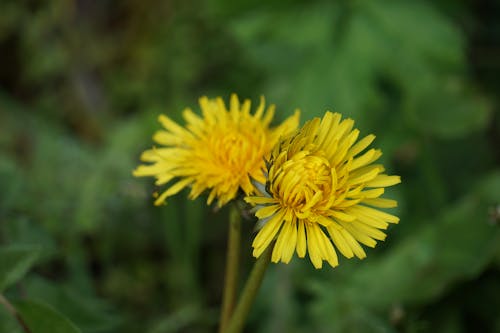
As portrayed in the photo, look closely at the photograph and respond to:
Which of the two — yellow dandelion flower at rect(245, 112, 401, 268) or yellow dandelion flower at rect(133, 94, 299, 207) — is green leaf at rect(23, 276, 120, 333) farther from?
yellow dandelion flower at rect(245, 112, 401, 268)

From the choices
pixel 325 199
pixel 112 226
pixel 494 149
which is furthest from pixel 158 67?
pixel 325 199

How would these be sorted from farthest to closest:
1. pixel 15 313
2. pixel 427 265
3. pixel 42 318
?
pixel 427 265 → pixel 42 318 → pixel 15 313

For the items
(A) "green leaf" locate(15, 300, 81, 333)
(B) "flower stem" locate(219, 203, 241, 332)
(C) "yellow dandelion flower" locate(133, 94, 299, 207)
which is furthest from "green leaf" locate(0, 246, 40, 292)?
(B) "flower stem" locate(219, 203, 241, 332)

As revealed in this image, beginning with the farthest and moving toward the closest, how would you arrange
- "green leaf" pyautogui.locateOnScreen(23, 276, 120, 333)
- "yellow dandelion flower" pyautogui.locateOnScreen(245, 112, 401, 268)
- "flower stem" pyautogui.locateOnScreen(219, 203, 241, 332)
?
"green leaf" pyautogui.locateOnScreen(23, 276, 120, 333) → "flower stem" pyautogui.locateOnScreen(219, 203, 241, 332) → "yellow dandelion flower" pyautogui.locateOnScreen(245, 112, 401, 268)

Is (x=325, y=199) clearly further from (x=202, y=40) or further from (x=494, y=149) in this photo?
(x=202, y=40)

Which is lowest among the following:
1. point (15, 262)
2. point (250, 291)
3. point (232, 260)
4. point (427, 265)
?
point (250, 291)

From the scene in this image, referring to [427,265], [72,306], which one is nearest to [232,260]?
[72,306]

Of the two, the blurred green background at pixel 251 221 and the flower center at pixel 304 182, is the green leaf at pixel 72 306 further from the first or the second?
the flower center at pixel 304 182

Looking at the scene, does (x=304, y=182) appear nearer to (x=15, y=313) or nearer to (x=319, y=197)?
(x=319, y=197)
